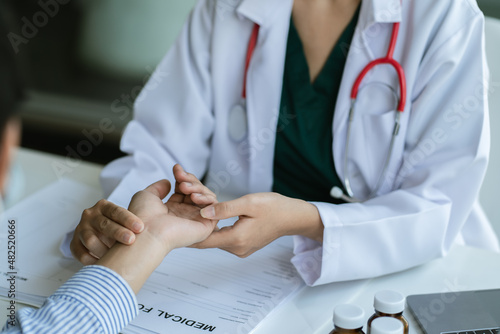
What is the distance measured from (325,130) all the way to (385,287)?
13.6 inches

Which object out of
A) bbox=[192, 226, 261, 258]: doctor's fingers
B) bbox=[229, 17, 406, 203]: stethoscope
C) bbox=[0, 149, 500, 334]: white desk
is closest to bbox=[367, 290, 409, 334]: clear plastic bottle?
bbox=[0, 149, 500, 334]: white desk

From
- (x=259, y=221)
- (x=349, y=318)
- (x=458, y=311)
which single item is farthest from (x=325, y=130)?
(x=349, y=318)

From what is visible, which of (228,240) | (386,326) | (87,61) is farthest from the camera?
(87,61)

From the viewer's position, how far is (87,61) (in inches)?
117

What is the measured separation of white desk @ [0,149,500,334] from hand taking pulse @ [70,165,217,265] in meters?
0.15

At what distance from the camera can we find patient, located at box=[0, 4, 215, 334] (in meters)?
0.78

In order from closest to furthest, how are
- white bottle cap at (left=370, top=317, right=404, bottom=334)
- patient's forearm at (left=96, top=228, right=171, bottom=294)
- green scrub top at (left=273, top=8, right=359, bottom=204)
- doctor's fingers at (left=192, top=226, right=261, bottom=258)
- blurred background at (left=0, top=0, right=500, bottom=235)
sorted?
white bottle cap at (left=370, top=317, right=404, bottom=334)
patient's forearm at (left=96, top=228, right=171, bottom=294)
doctor's fingers at (left=192, top=226, right=261, bottom=258)
green scrub top at (left=273, top=8, right=359, bottom=204)
blurred background at (left=0, top=0, right=500, bottom=235)

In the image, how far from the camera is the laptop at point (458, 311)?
34.4 inches

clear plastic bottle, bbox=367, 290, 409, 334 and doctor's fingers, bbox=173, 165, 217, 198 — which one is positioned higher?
doctor's fingers, bbox=173, 165, 217, 198

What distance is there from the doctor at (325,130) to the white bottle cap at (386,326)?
257 mm

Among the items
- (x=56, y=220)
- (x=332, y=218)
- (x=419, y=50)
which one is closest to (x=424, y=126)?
(x=419, y=50)

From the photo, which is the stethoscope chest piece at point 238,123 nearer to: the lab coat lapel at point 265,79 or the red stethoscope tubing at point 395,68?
the lab coat lapel at point 265,79

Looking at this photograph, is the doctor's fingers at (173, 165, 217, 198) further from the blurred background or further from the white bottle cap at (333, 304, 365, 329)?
the blurred background

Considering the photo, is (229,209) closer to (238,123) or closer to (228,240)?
(228,240)
